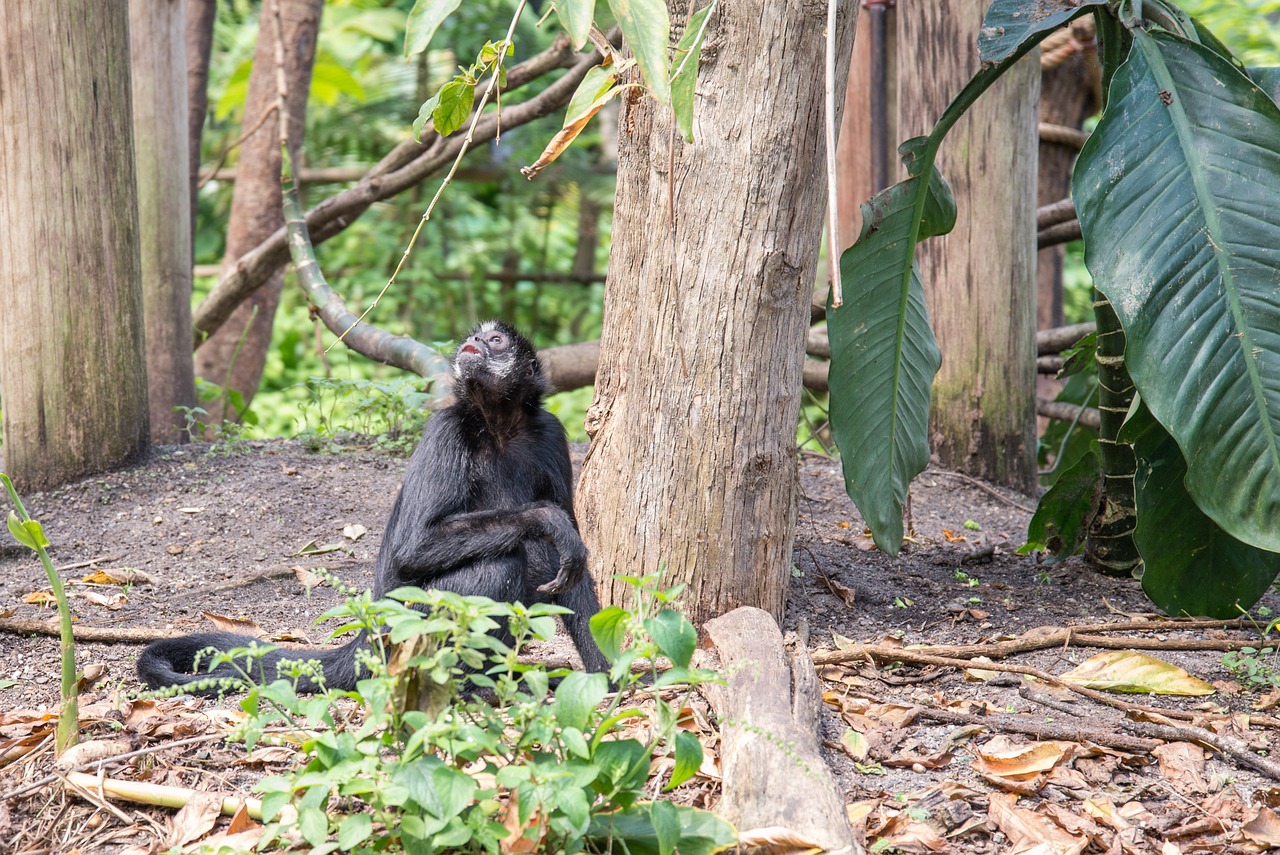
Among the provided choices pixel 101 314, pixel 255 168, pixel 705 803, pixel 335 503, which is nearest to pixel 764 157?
pixel 705 803

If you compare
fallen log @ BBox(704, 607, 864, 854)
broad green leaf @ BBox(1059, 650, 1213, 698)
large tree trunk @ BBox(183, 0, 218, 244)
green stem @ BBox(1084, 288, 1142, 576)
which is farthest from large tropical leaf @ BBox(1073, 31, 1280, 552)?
large tree trunk @ BBox(183, 0, 218, 244)

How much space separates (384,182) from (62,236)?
1.96 m

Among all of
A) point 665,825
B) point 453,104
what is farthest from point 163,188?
point 665,825

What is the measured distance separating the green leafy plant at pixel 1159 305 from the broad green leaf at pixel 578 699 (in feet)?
5.71

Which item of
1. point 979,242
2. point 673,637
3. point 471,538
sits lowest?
point 471,538

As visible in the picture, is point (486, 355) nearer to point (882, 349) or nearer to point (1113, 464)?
point (882, 349)

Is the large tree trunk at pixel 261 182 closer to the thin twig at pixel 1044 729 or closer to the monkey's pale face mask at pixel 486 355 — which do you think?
the monkey's pale face mask at pixel 486 355

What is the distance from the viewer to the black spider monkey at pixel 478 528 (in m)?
3.24

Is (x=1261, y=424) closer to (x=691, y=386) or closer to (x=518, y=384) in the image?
(x=691, y=386)

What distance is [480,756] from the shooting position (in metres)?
2.00

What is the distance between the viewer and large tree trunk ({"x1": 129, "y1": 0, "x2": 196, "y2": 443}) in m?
5.35

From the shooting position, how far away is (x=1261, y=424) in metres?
2.85

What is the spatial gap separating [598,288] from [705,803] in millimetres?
9821

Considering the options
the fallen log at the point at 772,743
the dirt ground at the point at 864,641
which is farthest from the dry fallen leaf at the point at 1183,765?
the fallen log at the point at 772,743
